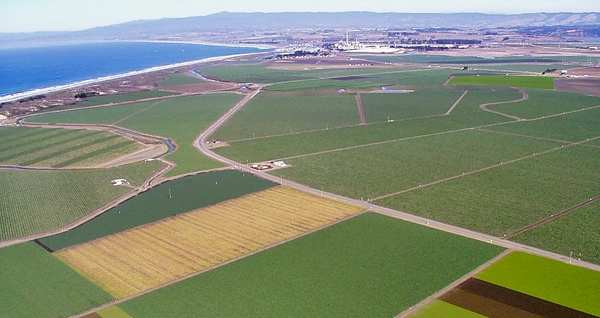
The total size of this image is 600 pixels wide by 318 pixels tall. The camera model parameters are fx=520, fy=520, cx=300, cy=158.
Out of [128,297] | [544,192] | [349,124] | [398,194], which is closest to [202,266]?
[128,297]

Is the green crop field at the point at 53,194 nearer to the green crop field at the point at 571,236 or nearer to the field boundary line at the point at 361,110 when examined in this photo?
the field boundary line at the point at 361,110

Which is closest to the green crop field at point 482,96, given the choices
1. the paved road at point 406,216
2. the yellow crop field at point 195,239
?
the paved road at point 406,216

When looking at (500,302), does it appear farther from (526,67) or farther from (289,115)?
(526,67)

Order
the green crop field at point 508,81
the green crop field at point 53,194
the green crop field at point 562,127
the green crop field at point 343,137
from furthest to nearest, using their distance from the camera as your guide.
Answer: the green crop field at point 508,81, the green crop field at point 562,127, the green crop field at point 343,137, the green crop field at point 53,194

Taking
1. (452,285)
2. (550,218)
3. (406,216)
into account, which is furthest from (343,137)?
(452,285)

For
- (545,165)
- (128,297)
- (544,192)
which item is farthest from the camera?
(545,165)

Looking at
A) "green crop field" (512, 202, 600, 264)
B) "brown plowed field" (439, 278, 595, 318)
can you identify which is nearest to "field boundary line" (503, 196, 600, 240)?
"green crop field" (512, 202, 600, 264)

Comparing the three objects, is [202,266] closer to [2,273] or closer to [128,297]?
[128,297]
